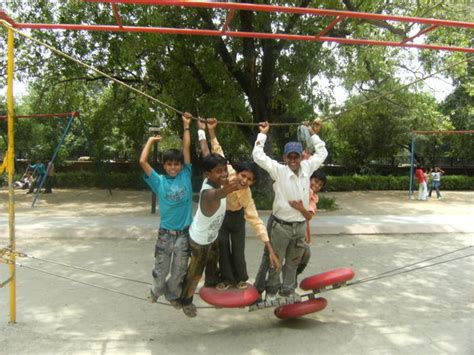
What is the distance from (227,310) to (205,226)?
1.31 metres

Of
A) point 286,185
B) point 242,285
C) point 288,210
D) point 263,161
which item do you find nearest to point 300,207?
point 288,210

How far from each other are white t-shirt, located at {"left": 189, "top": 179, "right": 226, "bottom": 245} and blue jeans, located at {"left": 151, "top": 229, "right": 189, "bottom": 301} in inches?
4.5

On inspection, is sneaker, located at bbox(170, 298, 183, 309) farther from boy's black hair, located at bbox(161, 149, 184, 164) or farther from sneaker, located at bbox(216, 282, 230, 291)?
boy's black hair, located at bbox(161, 149, 184, 164)

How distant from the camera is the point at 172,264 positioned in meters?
3.41

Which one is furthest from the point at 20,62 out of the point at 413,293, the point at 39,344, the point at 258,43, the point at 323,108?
the point at 413,293

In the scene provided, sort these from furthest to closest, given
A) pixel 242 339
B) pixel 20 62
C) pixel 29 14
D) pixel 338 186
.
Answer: pixel 338 186
pixel 20 62
pixel 29 14
pixel 242 339

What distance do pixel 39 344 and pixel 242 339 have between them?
160 centimetres

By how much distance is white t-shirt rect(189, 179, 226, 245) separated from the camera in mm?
3307

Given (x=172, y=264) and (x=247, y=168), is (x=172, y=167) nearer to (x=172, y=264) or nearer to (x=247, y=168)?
(x=247, y=168)

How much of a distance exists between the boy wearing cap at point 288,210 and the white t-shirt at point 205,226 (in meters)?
0.54

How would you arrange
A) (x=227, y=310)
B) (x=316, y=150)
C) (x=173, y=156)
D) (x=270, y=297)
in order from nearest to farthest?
(x=173, y=156) → (x=270, y=297) → (x=316, y=150) → (x=227, y=310)

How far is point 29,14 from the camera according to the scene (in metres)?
11.3

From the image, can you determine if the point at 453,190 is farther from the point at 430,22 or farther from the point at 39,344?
the point at 39,344

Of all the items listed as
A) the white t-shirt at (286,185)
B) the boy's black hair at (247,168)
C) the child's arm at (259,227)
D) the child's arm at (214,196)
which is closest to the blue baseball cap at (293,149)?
the white t-shirt at (286,185)
